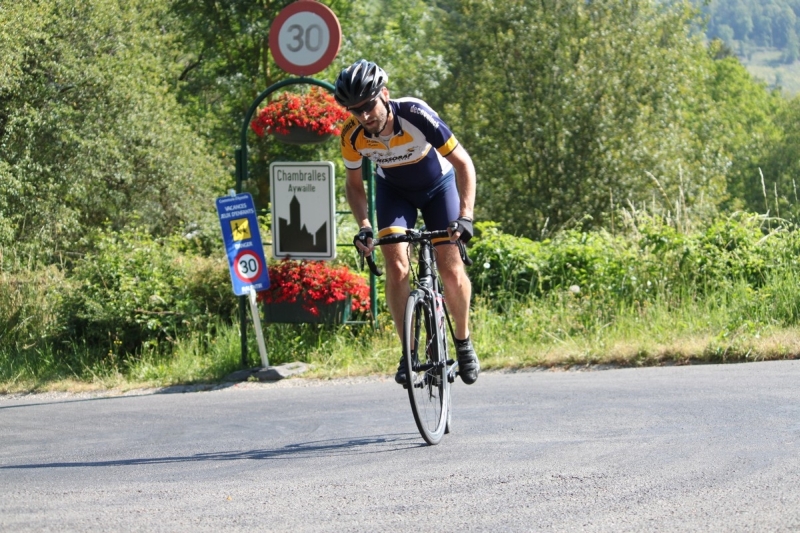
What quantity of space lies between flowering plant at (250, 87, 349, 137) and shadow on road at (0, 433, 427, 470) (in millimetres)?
5220

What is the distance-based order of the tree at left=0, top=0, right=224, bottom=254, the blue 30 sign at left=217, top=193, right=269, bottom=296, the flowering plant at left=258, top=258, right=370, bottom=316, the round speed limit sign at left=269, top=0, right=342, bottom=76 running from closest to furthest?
the round speed limit sign at left=269, top=0, right=342, bottom=76
the blue 30 sign at left=217, top=193, right=269, bottom=296
the flowering plant at left=258, top=258, right=370, bottom=316
the tree at left=0, top=0, right=224, bottom=254

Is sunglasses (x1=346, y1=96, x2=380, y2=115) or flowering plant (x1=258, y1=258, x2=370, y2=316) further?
flowering plant (x1=258, y1=258, x2=370, y2=316)

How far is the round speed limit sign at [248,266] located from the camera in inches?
422

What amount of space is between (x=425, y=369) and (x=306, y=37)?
210 inches

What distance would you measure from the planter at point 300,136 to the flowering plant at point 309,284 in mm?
1299

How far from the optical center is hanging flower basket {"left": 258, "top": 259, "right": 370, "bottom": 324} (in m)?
10.9

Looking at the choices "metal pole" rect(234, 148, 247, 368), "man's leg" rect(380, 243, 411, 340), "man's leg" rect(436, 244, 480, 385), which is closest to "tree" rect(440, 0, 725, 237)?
"metal pole" rect(234, 148, 247, 368)

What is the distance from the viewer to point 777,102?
9775cm

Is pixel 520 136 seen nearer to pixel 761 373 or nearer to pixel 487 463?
pixel 761 373

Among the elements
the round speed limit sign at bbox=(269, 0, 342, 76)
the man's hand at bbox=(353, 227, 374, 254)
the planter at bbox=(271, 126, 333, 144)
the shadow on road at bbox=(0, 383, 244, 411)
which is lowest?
the shadow on road at bbox=(0, 383, 244, 411)

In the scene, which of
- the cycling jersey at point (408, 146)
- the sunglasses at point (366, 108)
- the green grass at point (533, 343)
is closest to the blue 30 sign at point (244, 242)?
the green grass at point (533, 343)

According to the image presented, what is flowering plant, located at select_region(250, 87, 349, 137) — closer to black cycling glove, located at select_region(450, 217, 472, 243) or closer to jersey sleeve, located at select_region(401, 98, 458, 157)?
jersey sleeve, located at select_region(401, 98, 458, 157)

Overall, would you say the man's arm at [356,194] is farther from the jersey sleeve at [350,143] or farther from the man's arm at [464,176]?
the man's arm at [464,176]

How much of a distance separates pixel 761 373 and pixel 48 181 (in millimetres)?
18547
